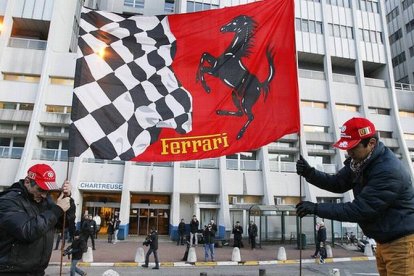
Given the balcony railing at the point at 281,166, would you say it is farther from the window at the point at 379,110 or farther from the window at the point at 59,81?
the window at the point at 59,81

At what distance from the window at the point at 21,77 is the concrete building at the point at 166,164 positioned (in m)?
0.07

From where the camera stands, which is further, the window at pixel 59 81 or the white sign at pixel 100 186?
the window at pixel 59 81

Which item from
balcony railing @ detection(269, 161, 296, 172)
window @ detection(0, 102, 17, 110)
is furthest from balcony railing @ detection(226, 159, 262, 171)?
window @ detection(0, 102, 17, 110)

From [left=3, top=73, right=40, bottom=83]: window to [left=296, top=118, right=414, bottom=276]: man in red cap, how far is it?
30589 mm

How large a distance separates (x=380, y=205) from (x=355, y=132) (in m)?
0.62

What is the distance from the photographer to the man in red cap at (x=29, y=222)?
9.07ft

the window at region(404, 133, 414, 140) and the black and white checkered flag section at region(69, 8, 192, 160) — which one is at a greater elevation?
the window at region(404, 133, 414, 140)

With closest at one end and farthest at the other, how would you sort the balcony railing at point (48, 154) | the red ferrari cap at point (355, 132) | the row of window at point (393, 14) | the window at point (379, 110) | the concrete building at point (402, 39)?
1. the red ferrari cap at point (355, 132)
2. the balcony railing at point (48, 154)
3. the window at point (379, 110)
4. the concrete building at point (402, 39)
5. the row of window at point (393, 14)

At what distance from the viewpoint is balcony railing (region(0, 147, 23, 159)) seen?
87.8 ft

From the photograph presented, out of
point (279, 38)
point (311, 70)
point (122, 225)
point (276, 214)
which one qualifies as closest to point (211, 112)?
point (279, 38)

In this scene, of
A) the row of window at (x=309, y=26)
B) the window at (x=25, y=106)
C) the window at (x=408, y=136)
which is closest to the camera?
the window at (x=25, y=106)

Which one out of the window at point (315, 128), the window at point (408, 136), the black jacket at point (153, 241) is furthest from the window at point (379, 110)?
the black jacket at point (153, 241)

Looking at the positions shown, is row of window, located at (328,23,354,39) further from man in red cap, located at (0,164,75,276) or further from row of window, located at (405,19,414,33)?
man in red cap, located at (0,164,75,276)

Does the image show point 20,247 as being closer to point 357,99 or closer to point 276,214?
point 276,214
